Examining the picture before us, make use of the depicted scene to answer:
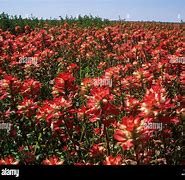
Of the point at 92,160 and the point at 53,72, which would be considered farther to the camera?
the point at 53,72

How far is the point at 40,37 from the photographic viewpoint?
7488 mm

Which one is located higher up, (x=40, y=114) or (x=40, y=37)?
(x=40, y=37)

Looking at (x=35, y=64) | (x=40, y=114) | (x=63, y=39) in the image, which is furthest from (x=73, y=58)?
(x=40, y=114)

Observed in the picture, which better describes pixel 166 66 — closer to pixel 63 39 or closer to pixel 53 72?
pixel 53 72

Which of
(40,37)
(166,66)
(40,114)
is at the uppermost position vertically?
(40,37)

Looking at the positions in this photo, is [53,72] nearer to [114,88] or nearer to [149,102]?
[114,88]

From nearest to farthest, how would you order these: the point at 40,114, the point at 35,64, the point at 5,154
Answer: the point at 40,114, the point at 5,154, the point at 35,64

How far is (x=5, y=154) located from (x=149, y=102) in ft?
5.71

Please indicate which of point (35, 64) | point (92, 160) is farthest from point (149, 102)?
point (35, 64)

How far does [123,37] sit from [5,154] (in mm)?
5247

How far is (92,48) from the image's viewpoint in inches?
293
